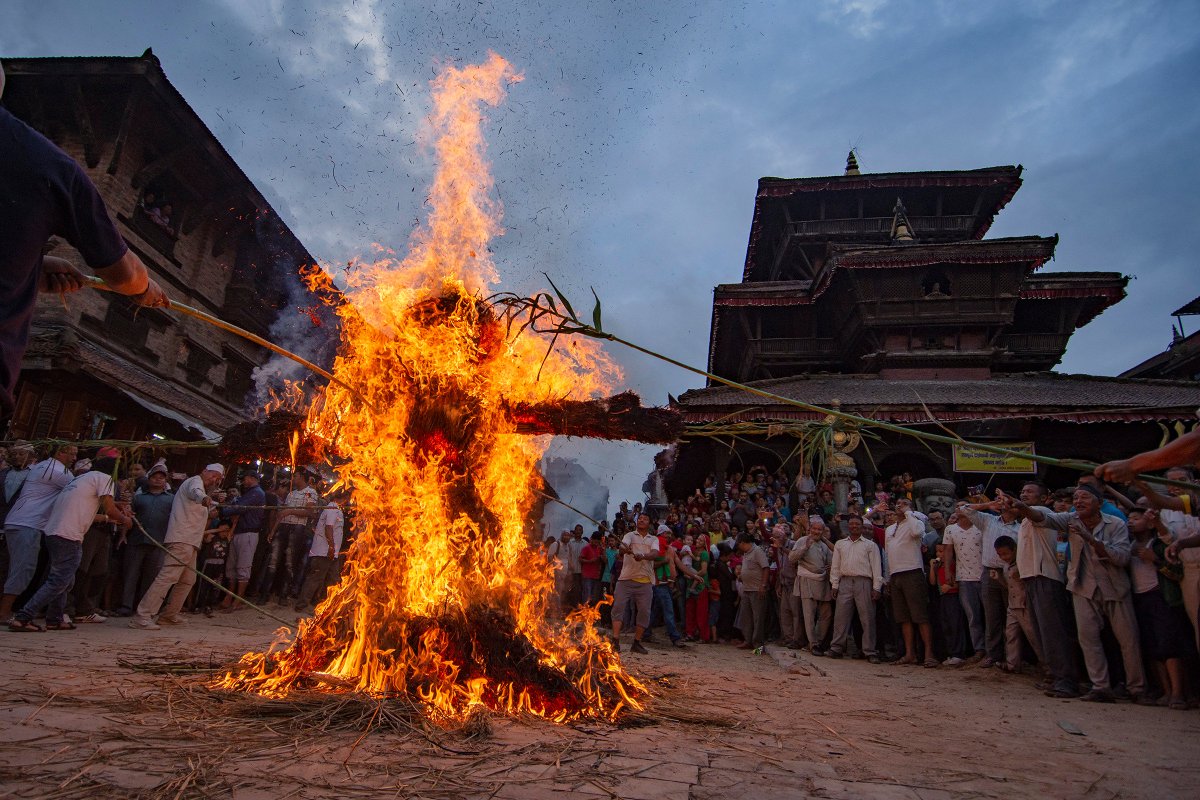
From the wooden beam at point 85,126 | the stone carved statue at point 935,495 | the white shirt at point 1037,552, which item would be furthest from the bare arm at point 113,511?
the stone carved statue at point 935,495

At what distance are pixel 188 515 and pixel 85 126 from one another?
12532mm

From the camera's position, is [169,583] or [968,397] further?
[968,397]

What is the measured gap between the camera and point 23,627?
6887 millimetres

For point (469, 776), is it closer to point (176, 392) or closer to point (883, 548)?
point (883, 548)

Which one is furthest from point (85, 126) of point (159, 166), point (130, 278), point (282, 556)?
point (130, 278)

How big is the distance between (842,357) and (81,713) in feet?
78.5

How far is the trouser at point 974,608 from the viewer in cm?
841

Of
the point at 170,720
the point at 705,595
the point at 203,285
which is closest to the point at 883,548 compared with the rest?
the point at 705,595

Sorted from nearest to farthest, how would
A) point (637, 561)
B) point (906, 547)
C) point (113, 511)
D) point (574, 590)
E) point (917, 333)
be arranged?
point (113, 511) → point (906, 547) → point (637, 561) → point (574, 590) → point (917, 333)

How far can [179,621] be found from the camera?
894 centimetres

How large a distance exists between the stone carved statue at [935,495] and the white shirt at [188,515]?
→ 13.2 m

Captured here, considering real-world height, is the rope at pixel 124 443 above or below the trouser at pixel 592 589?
above

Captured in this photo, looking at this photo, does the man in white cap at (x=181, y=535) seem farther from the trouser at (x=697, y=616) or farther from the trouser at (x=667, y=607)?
the trouser at (x=697, y=616)

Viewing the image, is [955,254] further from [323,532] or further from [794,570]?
[323,532]
